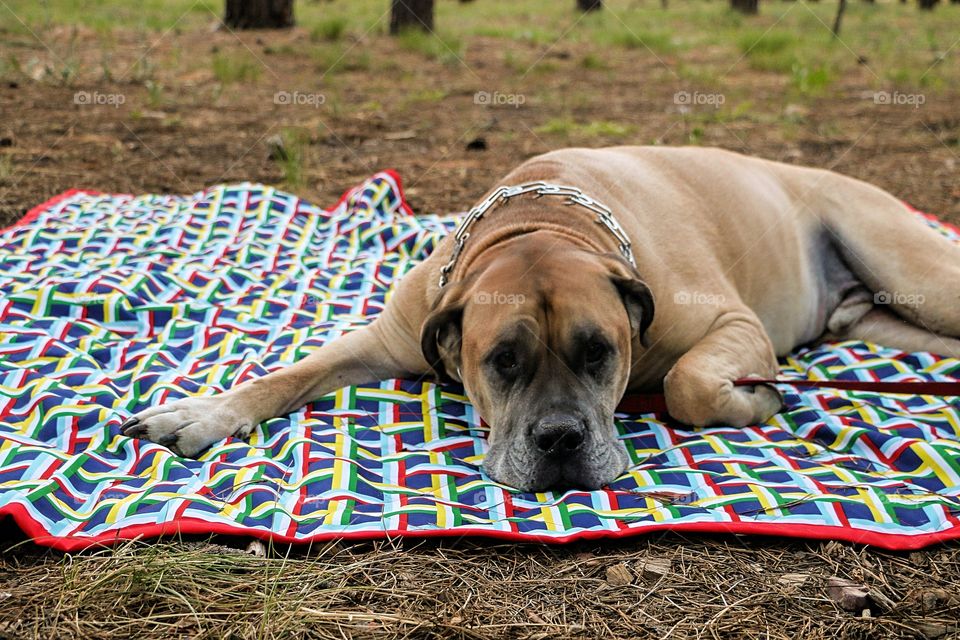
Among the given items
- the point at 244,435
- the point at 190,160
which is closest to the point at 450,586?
the point at 244,435

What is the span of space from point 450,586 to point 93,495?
1.14 meters

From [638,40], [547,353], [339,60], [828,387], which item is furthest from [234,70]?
[828,387]

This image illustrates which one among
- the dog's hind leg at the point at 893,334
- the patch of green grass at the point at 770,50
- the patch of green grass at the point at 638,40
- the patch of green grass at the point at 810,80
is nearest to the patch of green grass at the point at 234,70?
the patch of green grass at the point at 638,40

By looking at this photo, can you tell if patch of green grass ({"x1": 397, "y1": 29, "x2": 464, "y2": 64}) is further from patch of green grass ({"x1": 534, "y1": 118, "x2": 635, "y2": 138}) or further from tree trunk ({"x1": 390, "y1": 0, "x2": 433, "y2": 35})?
patch of green grass ({"x1": 534, "y1": 118, "x2": 635, "y2": 138})

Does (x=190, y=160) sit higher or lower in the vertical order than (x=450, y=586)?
lower

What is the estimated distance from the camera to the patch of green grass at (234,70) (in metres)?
9.04

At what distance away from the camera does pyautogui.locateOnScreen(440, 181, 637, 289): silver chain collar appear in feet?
11.3

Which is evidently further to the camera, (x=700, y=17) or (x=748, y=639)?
(x=700, y=17)

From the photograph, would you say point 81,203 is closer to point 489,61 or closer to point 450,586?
point 450,586

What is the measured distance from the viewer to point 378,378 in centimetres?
364

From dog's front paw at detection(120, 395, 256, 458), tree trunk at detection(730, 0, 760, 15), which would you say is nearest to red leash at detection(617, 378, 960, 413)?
dog's front paw at detection(120, 395, 256, 458)

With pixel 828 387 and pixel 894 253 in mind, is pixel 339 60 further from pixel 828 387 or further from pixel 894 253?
pixel 828 387

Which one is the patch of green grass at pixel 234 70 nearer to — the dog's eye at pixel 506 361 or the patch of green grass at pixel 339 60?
the patch of green grass at pixel 339 60

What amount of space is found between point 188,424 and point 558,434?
1263mm
